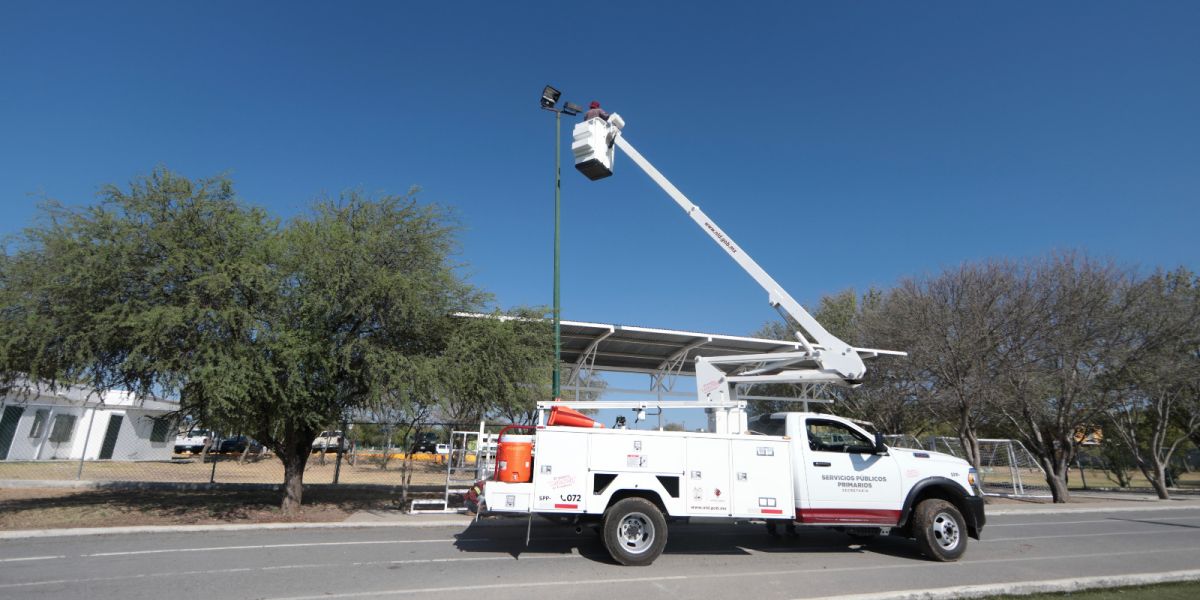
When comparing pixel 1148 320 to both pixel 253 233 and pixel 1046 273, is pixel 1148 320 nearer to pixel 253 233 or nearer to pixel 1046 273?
pixel 1046 273

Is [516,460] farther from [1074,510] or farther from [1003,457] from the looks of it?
[1003,457]

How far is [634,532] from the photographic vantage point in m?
8.59

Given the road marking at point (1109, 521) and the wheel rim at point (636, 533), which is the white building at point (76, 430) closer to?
the wheel rim at point (636, 533)

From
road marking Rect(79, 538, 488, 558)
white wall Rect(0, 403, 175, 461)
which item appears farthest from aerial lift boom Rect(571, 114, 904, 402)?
white wall Rect(0, 403, 175, 461)

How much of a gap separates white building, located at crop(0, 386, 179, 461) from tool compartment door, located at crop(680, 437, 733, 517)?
22.6 meters

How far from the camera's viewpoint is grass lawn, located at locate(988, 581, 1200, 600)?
6.90 metres

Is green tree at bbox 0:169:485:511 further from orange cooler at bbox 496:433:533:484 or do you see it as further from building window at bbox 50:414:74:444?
building window at bbox 50:414:74:444

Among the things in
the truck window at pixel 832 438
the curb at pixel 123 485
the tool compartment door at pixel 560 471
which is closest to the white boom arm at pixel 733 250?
the truck window at pixel 832 438

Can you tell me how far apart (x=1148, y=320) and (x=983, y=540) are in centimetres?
1459

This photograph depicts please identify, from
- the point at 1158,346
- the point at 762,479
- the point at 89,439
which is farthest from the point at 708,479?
the point at 89,439

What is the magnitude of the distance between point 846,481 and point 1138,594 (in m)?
3.47

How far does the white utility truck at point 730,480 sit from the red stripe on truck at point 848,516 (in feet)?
0.05

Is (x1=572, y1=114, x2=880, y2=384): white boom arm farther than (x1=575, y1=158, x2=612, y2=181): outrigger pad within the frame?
No

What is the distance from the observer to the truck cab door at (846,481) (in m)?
9.09
